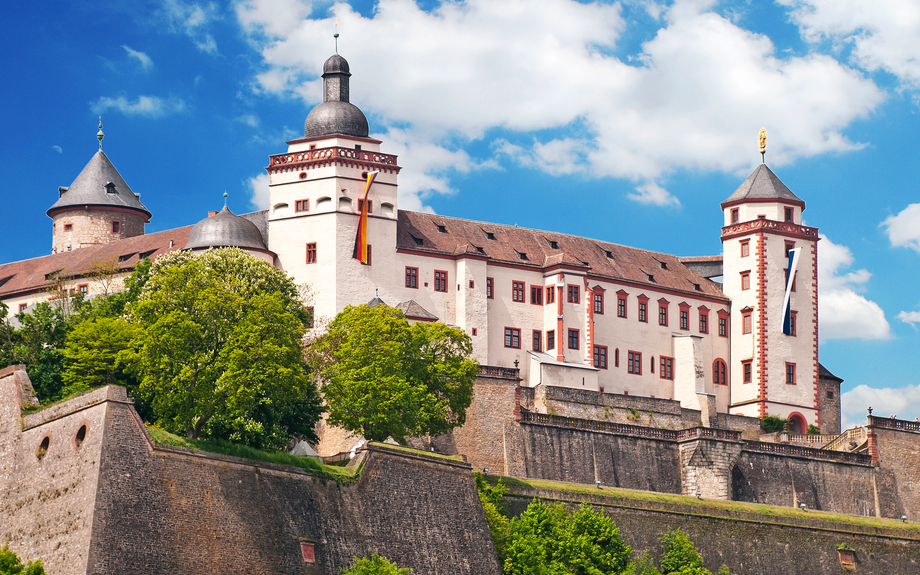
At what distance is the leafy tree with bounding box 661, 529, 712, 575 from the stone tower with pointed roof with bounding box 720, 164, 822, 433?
2502cm

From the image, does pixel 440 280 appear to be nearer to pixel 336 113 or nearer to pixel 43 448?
pixel 336 113

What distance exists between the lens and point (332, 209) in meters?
78.2

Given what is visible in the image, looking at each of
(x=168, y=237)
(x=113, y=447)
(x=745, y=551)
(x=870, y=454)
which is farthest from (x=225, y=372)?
(x=870, y=454)

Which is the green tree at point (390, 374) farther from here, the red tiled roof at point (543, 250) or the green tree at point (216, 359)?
the red tiled roof at point (543, 250)

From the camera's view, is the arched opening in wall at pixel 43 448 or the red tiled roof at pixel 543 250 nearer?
the arched opening in wall at pixel 43 448

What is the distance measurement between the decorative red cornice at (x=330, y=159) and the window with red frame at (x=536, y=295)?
10546mm

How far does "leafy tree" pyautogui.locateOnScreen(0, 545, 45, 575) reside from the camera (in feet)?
147

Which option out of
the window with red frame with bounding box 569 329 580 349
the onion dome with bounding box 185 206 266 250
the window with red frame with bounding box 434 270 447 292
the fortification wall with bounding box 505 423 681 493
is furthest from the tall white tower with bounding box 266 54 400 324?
the fortification wall with bounding box 505 423 681 493

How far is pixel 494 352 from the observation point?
81875mm

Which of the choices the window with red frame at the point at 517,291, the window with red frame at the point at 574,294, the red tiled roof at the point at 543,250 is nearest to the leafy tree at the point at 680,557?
the window with red frame at the point at 517,291

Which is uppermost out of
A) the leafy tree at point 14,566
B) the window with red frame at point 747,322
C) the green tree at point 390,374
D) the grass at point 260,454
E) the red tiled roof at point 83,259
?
the red tiled roof at point 83,259

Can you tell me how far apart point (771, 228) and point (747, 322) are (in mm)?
5732

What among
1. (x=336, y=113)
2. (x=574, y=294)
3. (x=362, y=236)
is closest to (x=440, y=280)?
(x=362, y=236)

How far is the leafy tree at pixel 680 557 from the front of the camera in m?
62.2
